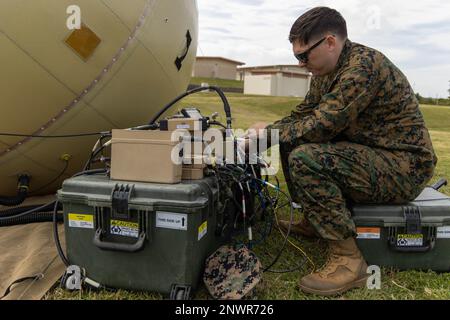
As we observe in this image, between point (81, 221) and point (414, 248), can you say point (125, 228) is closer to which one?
point (81, 221)

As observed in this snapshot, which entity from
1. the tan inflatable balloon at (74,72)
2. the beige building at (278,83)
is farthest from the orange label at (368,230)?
the beige building at (278,83)

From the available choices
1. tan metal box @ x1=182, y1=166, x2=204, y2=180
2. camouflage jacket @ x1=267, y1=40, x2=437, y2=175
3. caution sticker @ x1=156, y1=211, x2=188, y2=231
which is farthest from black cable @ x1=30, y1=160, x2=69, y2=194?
camouflage jacket @ x1=267, y1=40, x2=437, y2=175

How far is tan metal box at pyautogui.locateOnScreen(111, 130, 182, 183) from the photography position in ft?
5.94

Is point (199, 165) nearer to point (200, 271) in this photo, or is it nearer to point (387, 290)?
point (200, 271)

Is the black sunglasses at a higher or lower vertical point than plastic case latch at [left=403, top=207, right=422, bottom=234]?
higher

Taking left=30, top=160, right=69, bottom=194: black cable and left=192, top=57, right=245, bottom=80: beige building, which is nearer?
left=30, top=160, right=69, bottom=194: black cable

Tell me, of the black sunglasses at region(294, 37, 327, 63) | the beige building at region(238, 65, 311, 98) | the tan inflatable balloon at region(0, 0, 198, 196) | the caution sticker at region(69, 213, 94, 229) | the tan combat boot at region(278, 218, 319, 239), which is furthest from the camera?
the beige building at region(238, 65, 311, 98)

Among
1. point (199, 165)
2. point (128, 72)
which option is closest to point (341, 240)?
point (199, 165)

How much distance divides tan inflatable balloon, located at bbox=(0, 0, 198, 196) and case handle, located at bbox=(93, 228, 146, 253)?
107 centimetres

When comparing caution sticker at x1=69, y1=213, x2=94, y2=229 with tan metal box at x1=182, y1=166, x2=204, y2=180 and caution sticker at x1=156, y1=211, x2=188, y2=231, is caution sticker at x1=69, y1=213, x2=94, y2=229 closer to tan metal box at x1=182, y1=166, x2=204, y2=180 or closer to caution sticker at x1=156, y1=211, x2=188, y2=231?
caution sticker at x1=156, y1=211, x2=188, y2=231

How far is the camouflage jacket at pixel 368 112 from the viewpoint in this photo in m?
2.00

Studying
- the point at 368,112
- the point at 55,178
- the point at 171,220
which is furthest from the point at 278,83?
the point at 171,220
